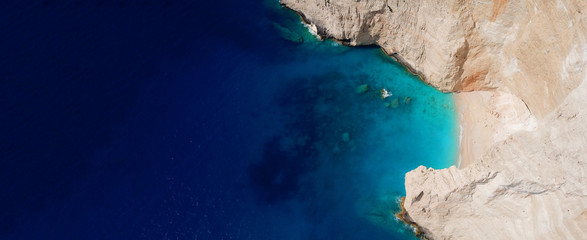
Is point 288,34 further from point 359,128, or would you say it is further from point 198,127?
point 198,127

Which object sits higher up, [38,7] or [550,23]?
[550,23]

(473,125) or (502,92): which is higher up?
(502,92)

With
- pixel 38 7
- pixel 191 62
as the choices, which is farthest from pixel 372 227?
pixel 38 7

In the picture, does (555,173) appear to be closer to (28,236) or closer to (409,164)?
(409,164)

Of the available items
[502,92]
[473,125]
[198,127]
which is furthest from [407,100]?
[198,127]

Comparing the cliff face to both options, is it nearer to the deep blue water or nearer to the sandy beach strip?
the sandy beach strip

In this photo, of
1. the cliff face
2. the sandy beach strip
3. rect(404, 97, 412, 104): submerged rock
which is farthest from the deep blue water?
the cliff face

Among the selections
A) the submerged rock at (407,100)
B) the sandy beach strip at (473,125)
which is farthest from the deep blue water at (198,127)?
the sandy beach strip at (473,125)
